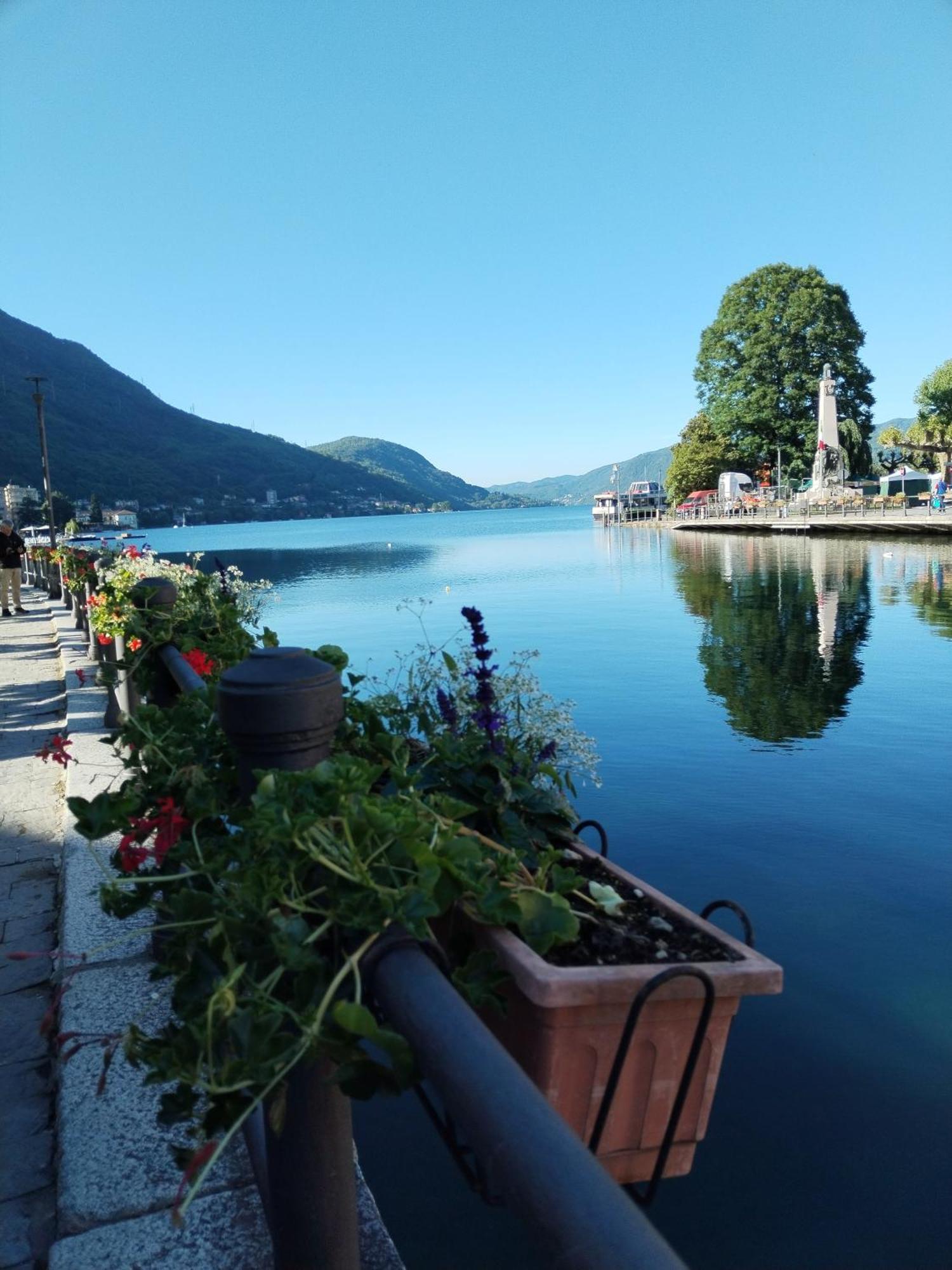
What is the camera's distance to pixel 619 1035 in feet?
4.22

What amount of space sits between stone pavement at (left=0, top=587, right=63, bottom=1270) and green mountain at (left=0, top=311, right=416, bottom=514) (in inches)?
3936

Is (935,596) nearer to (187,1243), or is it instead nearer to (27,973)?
(27,973)

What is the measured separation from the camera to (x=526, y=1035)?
4.23ft

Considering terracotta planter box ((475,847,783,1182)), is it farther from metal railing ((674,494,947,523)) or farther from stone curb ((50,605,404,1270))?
metal railing ((674,494,947,523))

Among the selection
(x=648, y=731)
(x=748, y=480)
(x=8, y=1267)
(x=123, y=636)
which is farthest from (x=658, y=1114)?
(x=748, y=480)

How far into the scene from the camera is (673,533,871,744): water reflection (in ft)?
33.5

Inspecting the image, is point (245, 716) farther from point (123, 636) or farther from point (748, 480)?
point (748, 480)

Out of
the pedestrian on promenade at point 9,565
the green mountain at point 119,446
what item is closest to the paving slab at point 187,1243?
the pedestrian on promenade at point 9,565

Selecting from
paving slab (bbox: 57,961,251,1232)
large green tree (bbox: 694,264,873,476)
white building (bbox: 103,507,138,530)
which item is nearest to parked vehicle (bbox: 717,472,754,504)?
large green tree (bbox: 694,264,873,476)

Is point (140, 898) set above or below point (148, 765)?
below

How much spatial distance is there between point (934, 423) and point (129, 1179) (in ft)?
228

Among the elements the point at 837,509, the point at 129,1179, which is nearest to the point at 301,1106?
the point at 129,1179

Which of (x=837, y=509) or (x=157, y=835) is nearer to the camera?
(x=157, y=835)

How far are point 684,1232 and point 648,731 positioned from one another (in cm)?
626
